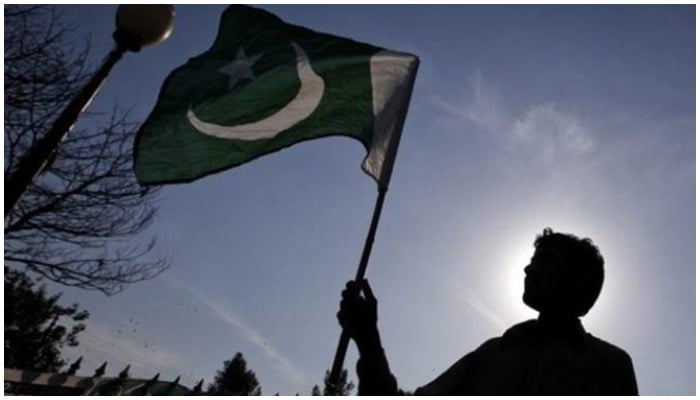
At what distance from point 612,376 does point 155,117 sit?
3622 mm

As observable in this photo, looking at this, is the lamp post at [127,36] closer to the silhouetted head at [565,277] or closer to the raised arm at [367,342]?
the raised arm at [367,342]

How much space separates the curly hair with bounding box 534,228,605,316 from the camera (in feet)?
8.75

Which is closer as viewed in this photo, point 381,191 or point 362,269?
point 362,269

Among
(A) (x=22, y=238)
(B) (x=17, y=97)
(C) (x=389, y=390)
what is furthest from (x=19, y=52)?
(C) (x=389, y=390)

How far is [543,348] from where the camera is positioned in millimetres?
2617

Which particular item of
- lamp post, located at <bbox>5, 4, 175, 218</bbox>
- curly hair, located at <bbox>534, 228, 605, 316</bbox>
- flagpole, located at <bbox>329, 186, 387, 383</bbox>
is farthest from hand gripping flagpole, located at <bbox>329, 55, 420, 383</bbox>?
lamp post, located at <bbox>5, 4, 175, 218</bbox>

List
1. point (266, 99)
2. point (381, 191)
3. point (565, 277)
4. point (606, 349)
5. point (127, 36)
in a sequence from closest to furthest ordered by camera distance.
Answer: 1. point (606, 349)
2. point (565, 277)
3. point (381, 191)
4. point (266, 99)
5. point (127, 36)

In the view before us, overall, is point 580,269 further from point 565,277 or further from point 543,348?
point 543,348

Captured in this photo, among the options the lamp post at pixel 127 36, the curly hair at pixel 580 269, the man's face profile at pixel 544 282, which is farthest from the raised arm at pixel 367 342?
the lamp post at pixel 127 36

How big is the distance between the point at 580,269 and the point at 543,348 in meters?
0.39

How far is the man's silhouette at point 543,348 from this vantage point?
8.20 feet

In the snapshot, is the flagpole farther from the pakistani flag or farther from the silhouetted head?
the silhouetted head

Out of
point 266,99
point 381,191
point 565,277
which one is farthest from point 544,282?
point 266,99

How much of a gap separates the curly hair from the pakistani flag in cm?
147
